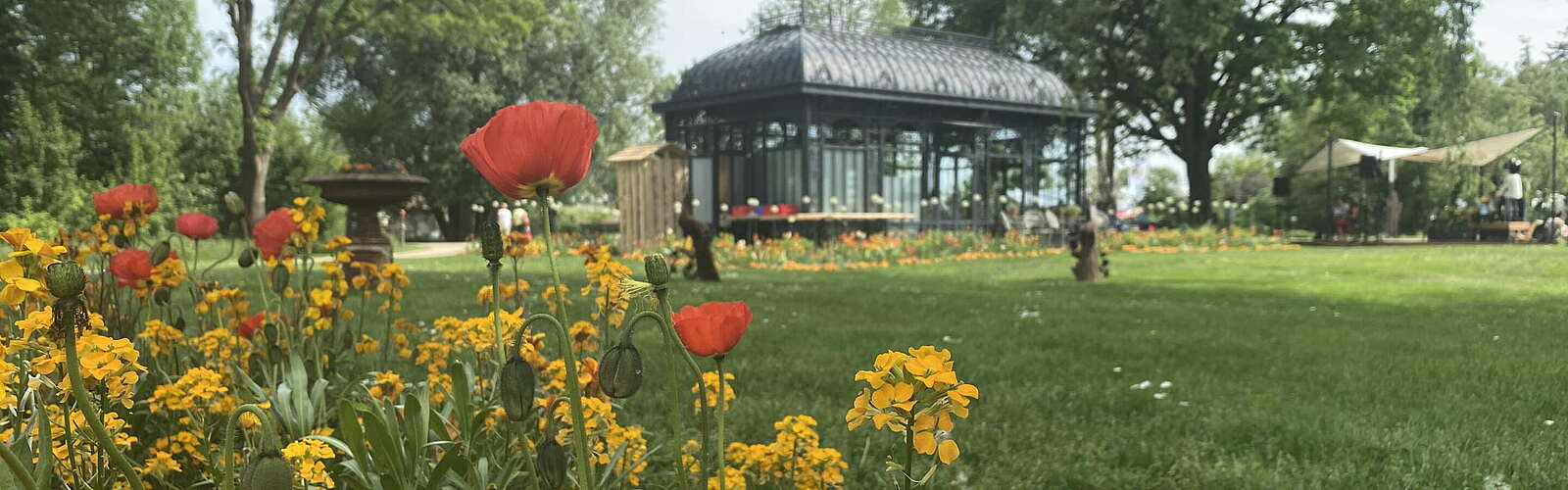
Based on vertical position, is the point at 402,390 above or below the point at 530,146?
below

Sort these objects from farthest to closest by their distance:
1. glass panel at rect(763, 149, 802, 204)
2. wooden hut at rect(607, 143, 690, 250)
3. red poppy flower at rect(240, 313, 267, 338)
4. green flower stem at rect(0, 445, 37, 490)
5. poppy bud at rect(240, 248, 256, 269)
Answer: glass panel at rect(763, 149, 802, 204), wooden hut at rect(607, 143, 690, 250), poppy bud at rect(240, 248, 256, 269), red poppy flower at rect(240, 313, 267, 338), green flower stem at rect(0, 445, 37, 490)

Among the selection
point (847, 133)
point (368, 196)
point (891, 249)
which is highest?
point (847, 133)

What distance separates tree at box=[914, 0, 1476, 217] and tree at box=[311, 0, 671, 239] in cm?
1007

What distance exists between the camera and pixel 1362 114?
23.0 meters

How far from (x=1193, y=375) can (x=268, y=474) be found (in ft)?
12.1

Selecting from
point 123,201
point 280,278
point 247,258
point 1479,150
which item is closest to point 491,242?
point 280,278

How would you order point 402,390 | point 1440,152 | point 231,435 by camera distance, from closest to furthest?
1. point 231,435
2. point 402,390
3. point 1440,152

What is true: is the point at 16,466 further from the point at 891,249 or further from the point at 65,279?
the point at 891,249

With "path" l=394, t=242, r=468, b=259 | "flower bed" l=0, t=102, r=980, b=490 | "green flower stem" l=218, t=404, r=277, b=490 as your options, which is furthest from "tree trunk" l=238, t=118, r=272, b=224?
"green flower stem" l=218, t=404, r=277, b=490

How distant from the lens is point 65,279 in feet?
3.22

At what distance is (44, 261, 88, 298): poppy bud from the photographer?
0.97 m

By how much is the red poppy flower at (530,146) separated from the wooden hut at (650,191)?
13.1 metres

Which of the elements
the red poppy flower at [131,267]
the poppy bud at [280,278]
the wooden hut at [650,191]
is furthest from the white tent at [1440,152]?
the red poppy flower at [131,267]

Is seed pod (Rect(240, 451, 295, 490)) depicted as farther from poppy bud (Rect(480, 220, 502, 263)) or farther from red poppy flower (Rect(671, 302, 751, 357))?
red poppy flower (Rect(671, 302, 751, 357))
